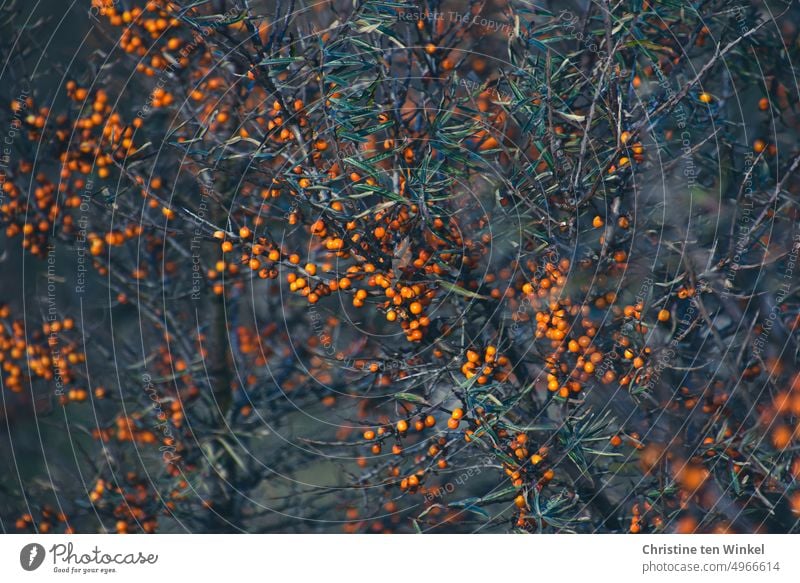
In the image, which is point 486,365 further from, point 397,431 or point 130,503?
point 130,503

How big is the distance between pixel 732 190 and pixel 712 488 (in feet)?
2.97

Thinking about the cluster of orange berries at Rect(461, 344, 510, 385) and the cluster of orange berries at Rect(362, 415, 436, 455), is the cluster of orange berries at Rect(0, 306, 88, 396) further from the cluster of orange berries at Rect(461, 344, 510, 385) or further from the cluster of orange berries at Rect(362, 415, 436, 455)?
the cluster of orange berries at Rect(461, 344, 510, 385)

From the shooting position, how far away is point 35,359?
2.41m

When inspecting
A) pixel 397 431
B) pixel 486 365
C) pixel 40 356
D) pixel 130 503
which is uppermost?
pixel 40 356

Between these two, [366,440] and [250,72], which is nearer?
[250,72]

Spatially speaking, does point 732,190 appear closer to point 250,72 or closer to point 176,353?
point 250,72

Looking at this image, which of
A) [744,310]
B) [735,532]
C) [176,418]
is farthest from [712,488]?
[176,418]
